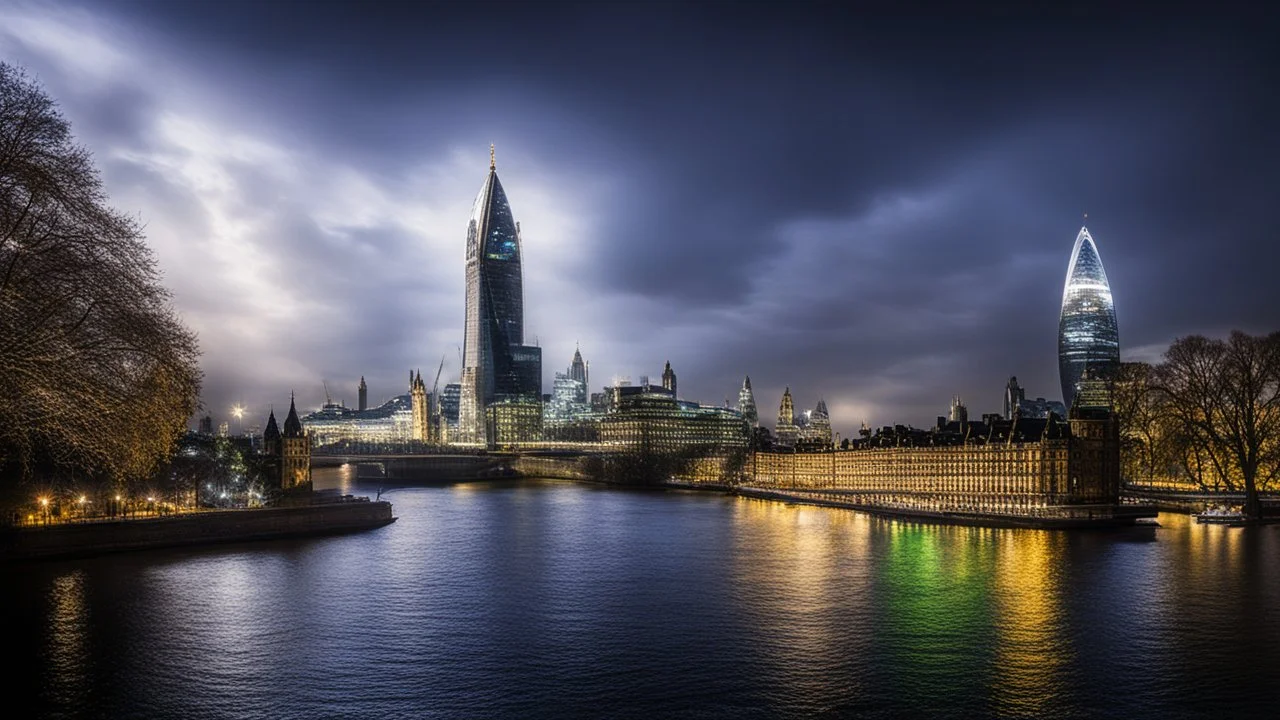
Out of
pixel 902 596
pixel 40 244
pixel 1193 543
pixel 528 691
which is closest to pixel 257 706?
pixel 528 691

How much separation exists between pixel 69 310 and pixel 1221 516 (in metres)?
118

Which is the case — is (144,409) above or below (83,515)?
above

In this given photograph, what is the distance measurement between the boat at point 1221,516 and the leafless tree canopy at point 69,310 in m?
114

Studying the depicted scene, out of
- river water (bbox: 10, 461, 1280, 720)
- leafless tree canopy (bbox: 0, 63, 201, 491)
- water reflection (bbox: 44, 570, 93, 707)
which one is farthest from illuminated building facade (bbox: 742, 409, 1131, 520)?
leafless tree canopy (bbox: 0, 63, 201, 491)

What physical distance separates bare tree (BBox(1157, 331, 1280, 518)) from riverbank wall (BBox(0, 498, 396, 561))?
107 m

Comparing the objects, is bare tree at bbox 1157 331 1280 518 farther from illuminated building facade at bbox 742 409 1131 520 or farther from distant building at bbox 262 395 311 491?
distant building at bbox 262 395 311 491

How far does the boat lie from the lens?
100688 mm

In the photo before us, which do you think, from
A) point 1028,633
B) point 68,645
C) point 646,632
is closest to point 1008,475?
point 1028,633

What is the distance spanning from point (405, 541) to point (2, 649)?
45.2 metres

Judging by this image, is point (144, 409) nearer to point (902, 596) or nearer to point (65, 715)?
point (65, 715)

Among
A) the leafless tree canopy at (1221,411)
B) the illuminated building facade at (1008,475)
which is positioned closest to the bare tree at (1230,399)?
the leafless tree canopy at (1221,411)

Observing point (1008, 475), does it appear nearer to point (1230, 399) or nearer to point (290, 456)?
point (1230, 399)

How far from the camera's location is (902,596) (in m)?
56.8

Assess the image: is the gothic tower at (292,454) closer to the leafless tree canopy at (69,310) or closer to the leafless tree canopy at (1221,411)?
the leafless tree canopy at (69,310)
